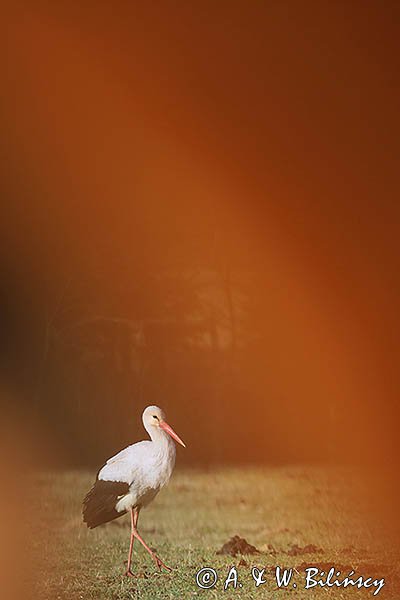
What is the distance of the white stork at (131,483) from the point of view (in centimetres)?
335

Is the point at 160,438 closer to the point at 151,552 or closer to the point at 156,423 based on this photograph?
the point at 156,423

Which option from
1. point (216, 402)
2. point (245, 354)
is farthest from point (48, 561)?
point (245, 354)

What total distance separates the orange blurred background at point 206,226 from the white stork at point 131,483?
0.10 m

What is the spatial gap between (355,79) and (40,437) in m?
2.19

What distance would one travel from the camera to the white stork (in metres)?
3.35

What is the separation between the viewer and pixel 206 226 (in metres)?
3.62

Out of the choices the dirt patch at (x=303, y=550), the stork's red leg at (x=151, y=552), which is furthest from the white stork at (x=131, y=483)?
the dirt patch at (x=303, y=550)

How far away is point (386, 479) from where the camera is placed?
3541 mm

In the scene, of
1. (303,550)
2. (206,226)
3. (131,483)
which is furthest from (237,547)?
(206,226)

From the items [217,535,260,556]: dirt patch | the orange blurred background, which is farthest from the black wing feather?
[217,535,260,556]: dirt patch

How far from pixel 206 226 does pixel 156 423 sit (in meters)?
0.91

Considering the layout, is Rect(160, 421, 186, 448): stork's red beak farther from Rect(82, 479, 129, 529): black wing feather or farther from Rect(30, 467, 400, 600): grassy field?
Rect(82, 479, 129, 529): black wing feather

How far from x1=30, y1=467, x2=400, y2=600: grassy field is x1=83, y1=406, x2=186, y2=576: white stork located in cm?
3

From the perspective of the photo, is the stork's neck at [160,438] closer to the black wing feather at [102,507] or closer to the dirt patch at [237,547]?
the black wing feather at [102,507]
